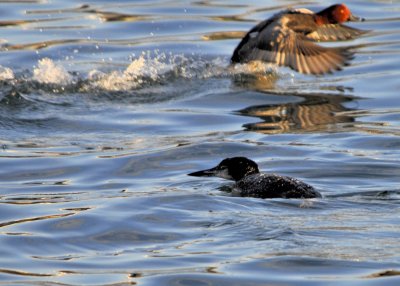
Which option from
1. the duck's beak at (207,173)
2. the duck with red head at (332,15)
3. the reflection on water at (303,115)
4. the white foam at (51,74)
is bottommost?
the reflection on water at (303,115)

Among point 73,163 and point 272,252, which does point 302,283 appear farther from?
point 73,163

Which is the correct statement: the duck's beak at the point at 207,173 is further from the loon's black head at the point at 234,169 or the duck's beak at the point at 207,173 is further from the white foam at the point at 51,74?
the white foam at the point at 51,74

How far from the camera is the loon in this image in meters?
9.14

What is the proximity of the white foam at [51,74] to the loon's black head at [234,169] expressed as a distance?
4172 millimetres

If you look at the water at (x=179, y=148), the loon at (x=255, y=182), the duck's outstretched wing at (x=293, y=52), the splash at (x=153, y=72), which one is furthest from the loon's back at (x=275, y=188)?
the splash at (x=153, y=72)

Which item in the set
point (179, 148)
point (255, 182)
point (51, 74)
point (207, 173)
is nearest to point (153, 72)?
point (51, 74)

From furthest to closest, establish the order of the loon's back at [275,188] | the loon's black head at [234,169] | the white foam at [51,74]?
the white foam at [51,74], the loon's black head at [234,169], the loon's back at [275,188]

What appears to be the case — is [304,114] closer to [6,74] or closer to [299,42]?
[299,42]

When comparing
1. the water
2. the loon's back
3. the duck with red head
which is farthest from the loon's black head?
the duck with red head

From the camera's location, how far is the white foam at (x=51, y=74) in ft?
45.7

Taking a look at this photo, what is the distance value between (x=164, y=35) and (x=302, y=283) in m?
11.2

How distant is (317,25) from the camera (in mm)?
14844

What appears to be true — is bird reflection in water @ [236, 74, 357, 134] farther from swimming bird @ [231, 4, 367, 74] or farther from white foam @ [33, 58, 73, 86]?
white foam @ [33, 58, 73, 86]

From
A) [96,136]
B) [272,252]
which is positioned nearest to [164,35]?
[96,136]
